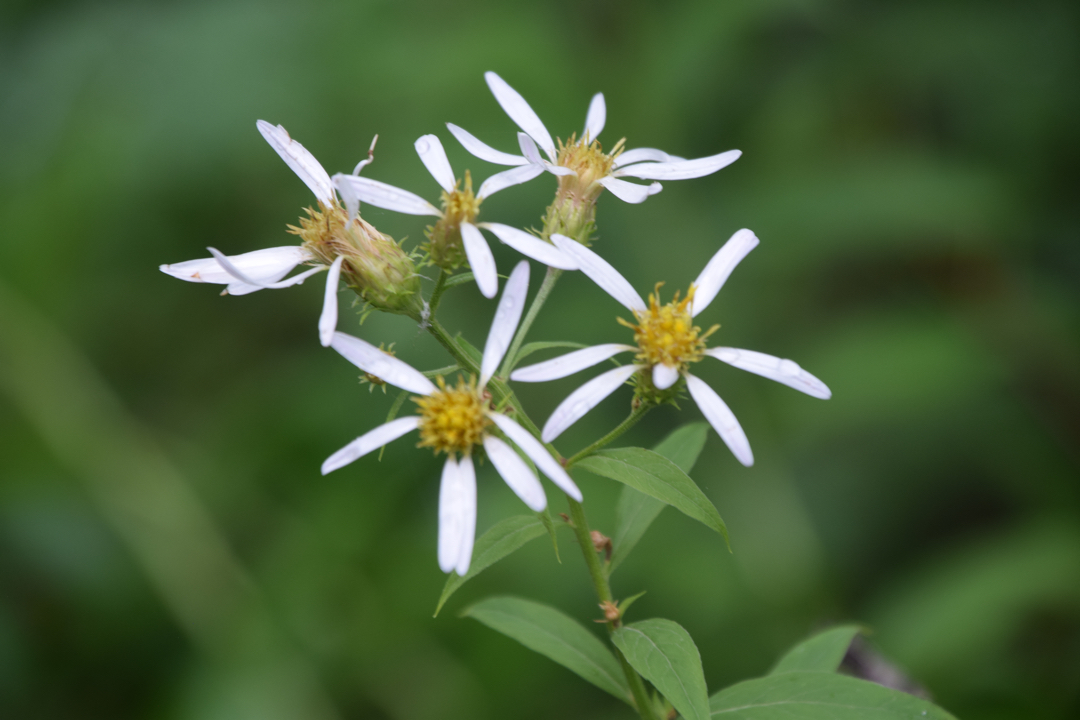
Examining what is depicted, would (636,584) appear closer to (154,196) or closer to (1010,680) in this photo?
(1010,680)

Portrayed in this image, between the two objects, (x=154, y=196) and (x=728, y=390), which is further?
(x=154, y=196)

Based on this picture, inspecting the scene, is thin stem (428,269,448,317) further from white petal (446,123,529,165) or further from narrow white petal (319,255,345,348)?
white petal (446,123,529,165)

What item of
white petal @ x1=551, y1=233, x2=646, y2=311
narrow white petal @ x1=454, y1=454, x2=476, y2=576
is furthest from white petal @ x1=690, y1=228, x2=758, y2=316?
narrow white petal @ x1=454, y1=454, x2=476, y2=576

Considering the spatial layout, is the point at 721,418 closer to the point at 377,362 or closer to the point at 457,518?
the point at 457,518

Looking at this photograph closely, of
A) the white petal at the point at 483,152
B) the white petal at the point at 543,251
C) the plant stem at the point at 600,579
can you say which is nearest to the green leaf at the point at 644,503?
the plant stem at the point at 600,579

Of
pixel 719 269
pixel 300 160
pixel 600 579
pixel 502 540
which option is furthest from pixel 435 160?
pixel 600 579

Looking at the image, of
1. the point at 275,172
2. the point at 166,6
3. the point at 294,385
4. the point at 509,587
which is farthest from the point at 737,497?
the point at 166,6
